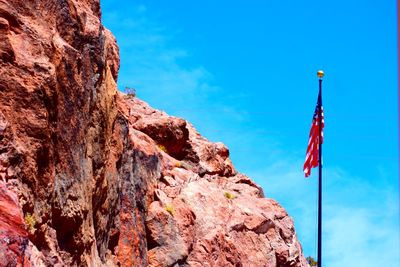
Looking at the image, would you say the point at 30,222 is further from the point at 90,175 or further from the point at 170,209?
the point at 170,209

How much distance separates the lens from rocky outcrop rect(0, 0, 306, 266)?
14.7m

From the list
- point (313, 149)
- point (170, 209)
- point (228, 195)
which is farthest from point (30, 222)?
point (228, 195)

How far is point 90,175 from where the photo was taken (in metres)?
18.2

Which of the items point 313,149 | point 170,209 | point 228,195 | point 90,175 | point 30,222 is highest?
point 313,149

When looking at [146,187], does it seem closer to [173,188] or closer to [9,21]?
[173,188]

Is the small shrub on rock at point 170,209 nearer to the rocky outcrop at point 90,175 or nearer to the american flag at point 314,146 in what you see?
the rocky outcrop at point 90,175

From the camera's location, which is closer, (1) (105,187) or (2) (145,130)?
(1) (105,187)

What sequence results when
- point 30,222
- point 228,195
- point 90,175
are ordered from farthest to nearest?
1. point 228,195
2. point 90,175
3. point 30,222

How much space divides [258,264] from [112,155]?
1027 cm

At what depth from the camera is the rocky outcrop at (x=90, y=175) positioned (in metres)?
14.7

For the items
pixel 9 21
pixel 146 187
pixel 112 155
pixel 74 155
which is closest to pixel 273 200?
pixel 146 187

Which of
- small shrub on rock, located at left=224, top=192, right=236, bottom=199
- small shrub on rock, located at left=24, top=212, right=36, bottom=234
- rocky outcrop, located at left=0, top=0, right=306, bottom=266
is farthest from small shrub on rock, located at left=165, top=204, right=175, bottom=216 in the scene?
small shrub on rock, located at left=24, top=212, right=36, bottom=234

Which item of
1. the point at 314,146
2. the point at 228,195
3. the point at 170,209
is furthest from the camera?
the point at 228,195

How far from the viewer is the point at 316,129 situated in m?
29.0
